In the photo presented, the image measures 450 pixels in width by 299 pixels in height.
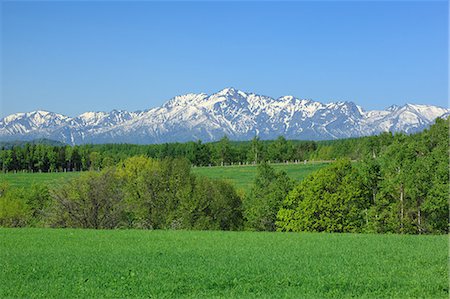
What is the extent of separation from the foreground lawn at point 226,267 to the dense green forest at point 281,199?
68.1ft

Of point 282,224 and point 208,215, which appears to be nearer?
point 282,224

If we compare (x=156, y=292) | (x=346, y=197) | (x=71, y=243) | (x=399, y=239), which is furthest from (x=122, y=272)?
(x=346, y=197)

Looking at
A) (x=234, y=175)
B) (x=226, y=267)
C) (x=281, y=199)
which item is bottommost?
(x=234, y=175)

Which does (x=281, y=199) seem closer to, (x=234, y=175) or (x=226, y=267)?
(x=226, y=267)

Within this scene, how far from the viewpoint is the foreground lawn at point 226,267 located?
19.0m

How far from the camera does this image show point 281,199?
69438 millimetres

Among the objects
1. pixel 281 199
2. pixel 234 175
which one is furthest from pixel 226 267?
pixel 234 175

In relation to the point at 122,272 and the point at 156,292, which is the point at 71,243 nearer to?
the point at 122,272

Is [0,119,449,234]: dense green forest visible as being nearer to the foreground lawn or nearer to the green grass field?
the foreground lawn

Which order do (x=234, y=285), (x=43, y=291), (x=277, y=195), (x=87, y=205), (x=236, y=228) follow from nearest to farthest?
(x=43, y=291) → (x=234, y=285) → (x=87, y=205) → (x=277, y=195) → (x=236, y=228)

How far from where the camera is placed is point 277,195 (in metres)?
69.3

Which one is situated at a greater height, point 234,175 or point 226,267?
point 226,267

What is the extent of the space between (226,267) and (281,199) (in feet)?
152

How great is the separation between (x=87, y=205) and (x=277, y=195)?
2333cm
